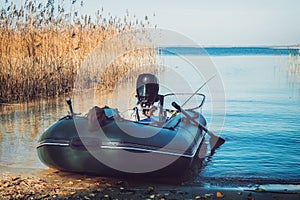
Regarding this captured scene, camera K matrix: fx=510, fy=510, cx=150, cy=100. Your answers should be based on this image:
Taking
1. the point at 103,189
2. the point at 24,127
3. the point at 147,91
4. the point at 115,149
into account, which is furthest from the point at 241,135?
the point at 103,189

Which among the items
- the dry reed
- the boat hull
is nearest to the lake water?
the boat hull

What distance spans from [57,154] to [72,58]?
8.69m

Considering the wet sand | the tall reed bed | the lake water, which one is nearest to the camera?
the wet sand

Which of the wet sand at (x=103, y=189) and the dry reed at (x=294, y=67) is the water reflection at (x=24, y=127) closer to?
the wet sand at (x=103, y=189)

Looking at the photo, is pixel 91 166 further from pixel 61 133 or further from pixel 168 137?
pixel 168 137

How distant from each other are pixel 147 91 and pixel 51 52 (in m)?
7.09

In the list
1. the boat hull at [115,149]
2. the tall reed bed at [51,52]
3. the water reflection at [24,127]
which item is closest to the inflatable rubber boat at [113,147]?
the boat hull at [115,149]

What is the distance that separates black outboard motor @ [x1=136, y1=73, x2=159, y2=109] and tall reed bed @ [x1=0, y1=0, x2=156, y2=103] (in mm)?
5815

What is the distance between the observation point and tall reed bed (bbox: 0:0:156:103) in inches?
490

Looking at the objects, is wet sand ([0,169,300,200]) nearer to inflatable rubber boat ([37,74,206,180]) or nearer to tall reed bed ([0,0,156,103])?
inflatable rubber boat ([37,74,206,180])

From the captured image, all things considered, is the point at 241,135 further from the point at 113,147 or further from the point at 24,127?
the point at 113,147

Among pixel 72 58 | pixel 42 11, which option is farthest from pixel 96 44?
pixel 42 11

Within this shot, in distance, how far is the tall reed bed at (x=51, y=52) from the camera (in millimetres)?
12445

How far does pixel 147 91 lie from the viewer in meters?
7.55
